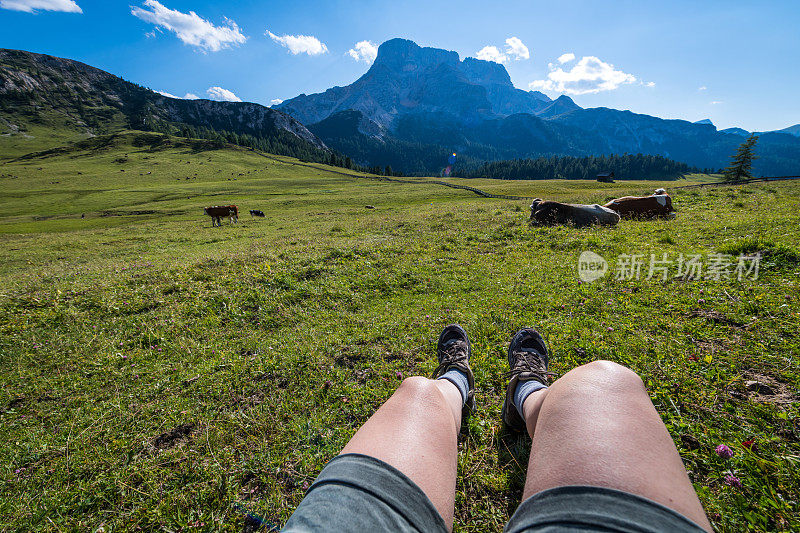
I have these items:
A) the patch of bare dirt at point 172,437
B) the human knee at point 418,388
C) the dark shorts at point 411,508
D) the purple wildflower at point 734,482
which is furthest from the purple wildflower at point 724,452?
the patch of bare dirt at point 172,437

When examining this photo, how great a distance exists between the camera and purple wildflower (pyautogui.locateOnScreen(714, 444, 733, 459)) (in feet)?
9.86

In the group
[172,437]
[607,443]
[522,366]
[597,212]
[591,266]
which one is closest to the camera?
[607,443]

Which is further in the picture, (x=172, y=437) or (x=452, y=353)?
(x=452, y=353)

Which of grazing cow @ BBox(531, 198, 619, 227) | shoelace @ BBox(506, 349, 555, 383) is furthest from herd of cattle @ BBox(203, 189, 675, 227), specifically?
shoelace @ BBox(506, 349, 555, 383)

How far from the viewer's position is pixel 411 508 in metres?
2.12

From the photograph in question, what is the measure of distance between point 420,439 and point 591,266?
27.2ft

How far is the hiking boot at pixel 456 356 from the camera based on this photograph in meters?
4.25

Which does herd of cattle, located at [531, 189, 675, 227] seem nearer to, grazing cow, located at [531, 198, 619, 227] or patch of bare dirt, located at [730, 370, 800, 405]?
grazing cow, located at [531, 198, 619, 227]

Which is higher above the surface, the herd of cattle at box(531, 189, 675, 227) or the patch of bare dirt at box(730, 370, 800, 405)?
the herd of cattle at box(531, 189, 675, 227)

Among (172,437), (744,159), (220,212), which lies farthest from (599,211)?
(744,159)

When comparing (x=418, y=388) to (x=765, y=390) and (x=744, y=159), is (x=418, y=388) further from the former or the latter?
(x=744, y=159)

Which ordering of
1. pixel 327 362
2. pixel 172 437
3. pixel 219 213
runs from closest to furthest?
pixel 172 437 < pixel 327 362 < pixel 219 213

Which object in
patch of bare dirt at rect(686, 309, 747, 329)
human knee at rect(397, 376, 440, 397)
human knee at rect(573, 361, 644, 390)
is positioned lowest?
human knee at rect(397, 376, 440, 397)

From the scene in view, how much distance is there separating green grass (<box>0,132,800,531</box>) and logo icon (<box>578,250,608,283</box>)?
31cm
